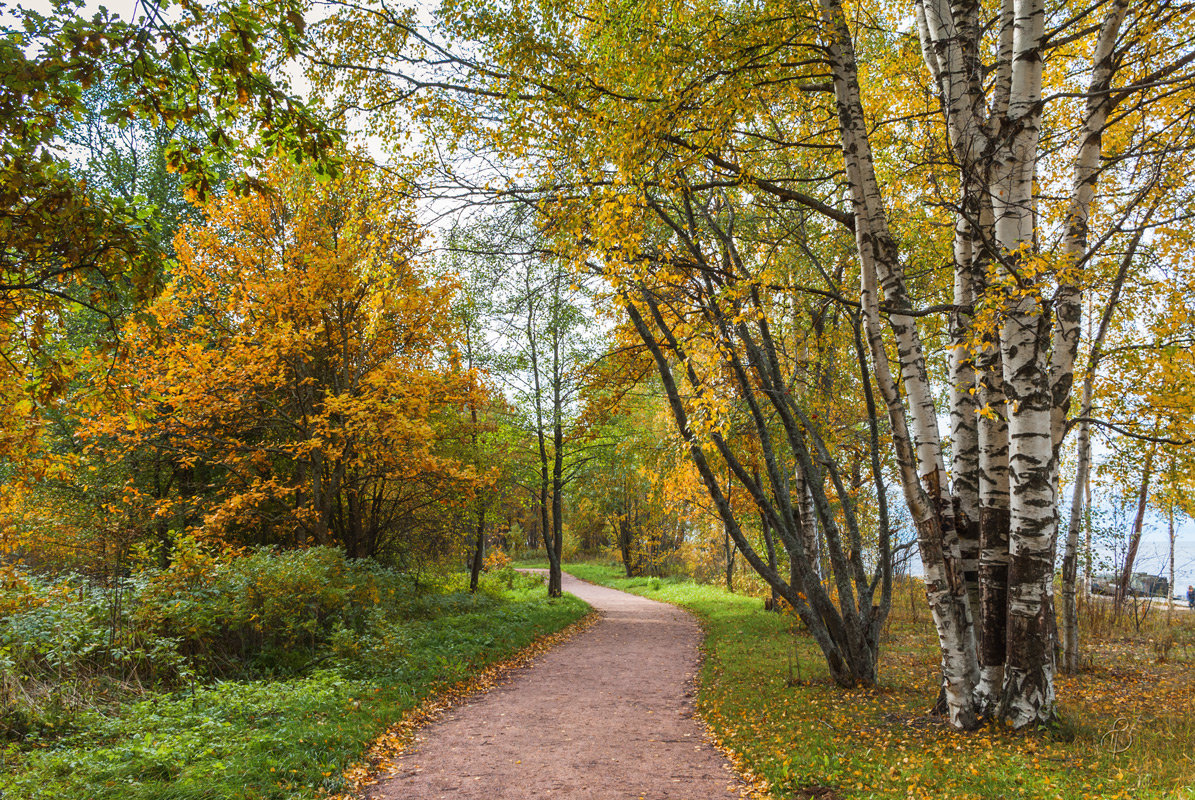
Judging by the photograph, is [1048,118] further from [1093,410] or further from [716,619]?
[716,619]

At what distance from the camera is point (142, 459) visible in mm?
12406

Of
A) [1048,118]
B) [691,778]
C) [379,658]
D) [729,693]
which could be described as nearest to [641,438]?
[729,693]

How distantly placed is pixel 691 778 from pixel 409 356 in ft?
34.4

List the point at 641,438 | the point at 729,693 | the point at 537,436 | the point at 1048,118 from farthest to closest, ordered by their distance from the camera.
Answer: the point at 537,436 < the point at 641,438 < the point at 1048,118 < the point at 729,693

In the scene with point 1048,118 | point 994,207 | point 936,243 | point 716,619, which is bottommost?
point 716,619

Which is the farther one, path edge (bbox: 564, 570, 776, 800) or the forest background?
path edge (bbox: 564, 570, 776, 800)

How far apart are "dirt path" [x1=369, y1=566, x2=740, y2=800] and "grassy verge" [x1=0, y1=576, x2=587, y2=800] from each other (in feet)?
2.08

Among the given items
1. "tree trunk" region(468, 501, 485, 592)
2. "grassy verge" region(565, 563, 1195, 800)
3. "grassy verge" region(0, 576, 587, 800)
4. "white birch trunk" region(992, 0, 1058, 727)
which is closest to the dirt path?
"grassy verge" region(565, 563, 1195, 800)

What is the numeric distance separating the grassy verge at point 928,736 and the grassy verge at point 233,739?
3623mm

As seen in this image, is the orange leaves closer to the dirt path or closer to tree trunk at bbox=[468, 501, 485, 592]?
tree trunk at bbox=[468, 501, 485, 592]

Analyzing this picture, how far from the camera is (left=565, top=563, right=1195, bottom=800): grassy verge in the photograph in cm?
405

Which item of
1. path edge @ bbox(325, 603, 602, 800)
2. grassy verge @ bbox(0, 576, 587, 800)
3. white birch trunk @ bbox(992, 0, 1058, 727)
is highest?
white birch trunk @ bbox(992, 0, 1058, 727)

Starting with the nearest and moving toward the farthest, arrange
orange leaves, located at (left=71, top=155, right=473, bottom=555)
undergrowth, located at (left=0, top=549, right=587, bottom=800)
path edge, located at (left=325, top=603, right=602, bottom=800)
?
undergrowth, located at (left=0, top=549, right=587, bottom=800)
path edge, located at (left=325, top=603, right=602, bottom=800)
orange leaves, located at (left=71, top=155, right=473, bottom=555)

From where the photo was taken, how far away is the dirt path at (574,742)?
4973mm
